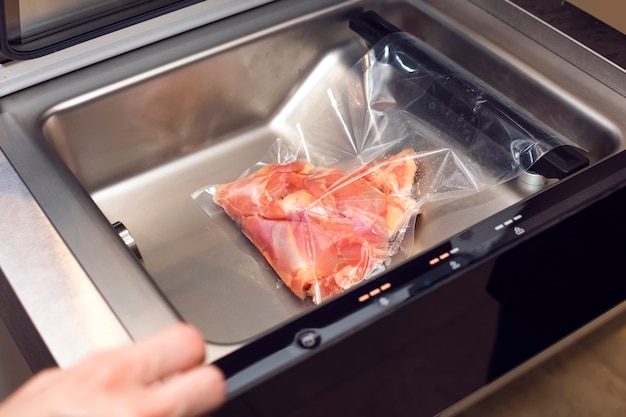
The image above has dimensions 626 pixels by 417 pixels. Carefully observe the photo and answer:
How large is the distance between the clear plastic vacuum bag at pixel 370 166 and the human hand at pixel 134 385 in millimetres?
306

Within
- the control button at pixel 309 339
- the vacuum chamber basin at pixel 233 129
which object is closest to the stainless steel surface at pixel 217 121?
the vacuum chamber basin at pixel 233 129

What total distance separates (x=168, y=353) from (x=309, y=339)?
0.14 metres

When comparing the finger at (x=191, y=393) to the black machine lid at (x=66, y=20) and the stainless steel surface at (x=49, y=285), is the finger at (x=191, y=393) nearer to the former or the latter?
the stainless steel surface at (x=49, y=285)

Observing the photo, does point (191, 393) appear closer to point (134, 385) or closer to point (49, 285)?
point (134, 385)

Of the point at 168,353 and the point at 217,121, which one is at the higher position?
the point at 217,121

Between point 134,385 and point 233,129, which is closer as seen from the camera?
point 134,385

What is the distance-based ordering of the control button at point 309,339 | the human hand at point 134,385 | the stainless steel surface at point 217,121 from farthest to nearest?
the stainless steel surface at point 217,121 < the control button at point 309,339 < the human hand at point 134,385

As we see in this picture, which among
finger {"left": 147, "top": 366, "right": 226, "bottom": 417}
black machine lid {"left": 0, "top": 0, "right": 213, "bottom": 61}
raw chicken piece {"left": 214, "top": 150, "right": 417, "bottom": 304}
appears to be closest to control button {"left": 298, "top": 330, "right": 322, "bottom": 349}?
finger {"left": 147, "top": 366, "right": 226, "bottom": 417}

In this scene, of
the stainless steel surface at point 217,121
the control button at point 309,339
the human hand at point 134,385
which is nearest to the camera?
the human hand at point 134,385

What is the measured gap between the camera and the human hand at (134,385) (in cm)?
42

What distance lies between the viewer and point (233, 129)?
3.20ft

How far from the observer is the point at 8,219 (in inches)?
26.4

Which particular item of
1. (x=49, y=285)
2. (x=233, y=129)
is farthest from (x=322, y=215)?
(x=49, y=285)

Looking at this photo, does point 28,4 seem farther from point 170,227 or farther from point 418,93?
point 418,93
